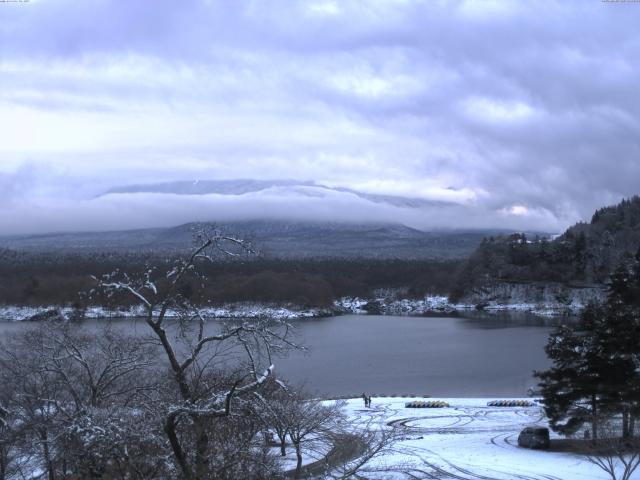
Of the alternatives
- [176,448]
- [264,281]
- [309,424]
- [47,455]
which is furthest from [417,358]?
[264,281]

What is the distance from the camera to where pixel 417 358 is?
117 ft

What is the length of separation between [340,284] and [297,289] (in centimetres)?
1483

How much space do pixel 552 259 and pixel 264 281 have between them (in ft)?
107

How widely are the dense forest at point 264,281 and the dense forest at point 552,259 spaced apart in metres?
5.33

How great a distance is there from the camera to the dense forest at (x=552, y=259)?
75875 millimetres

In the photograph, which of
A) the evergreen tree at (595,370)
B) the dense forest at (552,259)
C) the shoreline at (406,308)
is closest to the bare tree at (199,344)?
the evergreen tree at (595,370)

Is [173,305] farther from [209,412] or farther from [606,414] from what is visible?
[606,414]

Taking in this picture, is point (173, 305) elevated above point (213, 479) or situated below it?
above

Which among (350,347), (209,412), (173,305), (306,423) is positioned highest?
(173,305)

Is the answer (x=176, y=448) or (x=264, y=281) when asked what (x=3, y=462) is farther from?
(x=264, y=281)

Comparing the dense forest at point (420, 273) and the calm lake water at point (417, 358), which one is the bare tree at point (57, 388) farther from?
the dense forest at point (420, 273)

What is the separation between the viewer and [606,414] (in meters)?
12.3

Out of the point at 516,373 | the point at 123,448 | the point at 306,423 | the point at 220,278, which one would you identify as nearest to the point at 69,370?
the point at 306,423

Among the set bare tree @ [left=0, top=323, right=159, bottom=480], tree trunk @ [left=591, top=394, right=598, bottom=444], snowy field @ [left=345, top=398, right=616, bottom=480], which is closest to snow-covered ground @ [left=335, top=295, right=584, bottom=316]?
snowy field @ [left=345, top=398, right=616, bottom=480]
